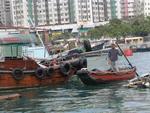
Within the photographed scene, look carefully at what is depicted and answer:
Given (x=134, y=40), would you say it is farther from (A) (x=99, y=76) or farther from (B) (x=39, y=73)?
(B) (x=39, y=73)

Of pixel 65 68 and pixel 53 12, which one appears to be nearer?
pixel 65 68

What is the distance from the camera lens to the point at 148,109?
725 inches

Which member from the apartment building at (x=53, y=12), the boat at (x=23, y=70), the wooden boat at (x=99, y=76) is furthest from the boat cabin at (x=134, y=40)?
the wooden boat at (x=99, y=76)

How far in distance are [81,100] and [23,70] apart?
682 centimetres

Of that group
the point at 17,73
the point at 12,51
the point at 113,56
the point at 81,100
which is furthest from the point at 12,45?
the point at 81,100

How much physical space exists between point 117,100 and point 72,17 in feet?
587

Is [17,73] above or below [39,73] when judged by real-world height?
above

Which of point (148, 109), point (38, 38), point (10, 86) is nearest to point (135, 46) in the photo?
point (38, 38)

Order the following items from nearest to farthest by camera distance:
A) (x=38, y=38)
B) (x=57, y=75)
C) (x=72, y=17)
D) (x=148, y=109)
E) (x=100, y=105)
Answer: (x=148, y=109), (x=100, y=105), (x=57, y=75), (x=38, y=38), (x=72, y=17)

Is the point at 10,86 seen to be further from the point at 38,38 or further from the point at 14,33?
the point at 38,38

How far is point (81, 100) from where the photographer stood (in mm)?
22328

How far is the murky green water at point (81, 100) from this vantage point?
63.8 ft

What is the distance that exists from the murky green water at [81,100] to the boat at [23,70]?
0.56 m

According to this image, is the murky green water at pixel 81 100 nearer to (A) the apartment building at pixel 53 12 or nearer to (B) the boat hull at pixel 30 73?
(B) the boat hull at pixel 30 73
